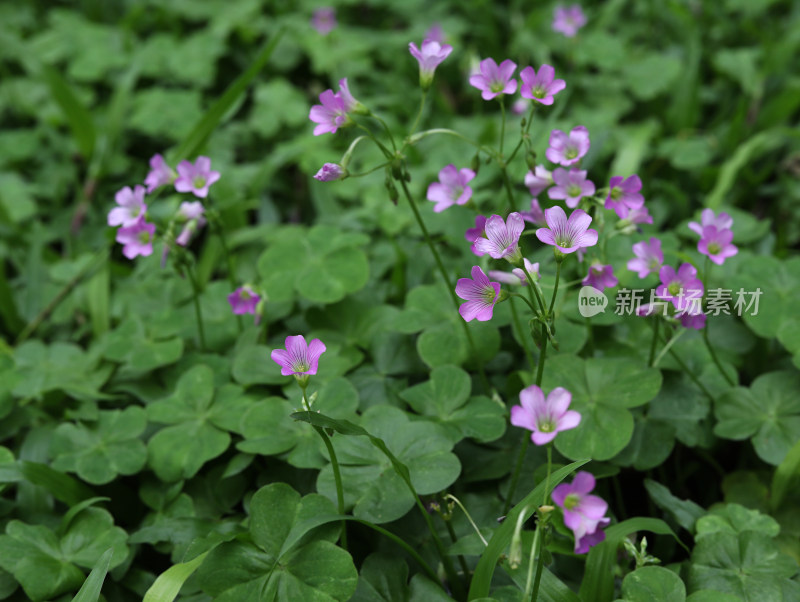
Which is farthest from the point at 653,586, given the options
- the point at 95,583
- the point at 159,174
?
the point at 159,174

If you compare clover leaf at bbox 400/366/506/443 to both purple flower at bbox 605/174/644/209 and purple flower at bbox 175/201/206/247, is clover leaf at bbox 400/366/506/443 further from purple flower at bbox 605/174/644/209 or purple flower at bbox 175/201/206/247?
purple flower at bbox 175/201/206/247

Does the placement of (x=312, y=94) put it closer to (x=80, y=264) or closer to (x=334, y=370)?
(x=80, y=264)

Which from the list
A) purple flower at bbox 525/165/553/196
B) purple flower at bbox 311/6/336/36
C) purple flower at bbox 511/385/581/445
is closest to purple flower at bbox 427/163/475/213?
purple flower at bbox 525/165/553/196

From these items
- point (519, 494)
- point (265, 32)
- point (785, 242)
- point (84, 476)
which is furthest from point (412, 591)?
point (265, 32)

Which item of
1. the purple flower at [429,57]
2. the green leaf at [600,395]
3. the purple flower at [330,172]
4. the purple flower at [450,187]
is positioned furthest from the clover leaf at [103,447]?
the purple flower at [429,57]

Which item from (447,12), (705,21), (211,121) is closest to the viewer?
(211,121)
